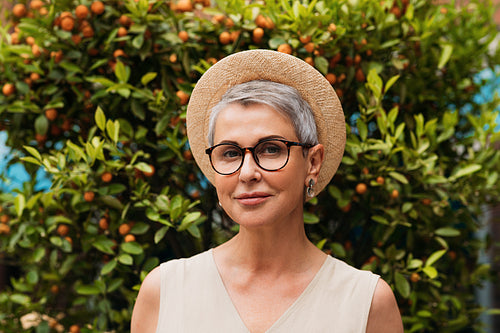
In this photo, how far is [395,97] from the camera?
3252mm

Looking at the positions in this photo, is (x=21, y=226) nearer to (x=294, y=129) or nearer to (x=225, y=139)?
(x=225, y=139)

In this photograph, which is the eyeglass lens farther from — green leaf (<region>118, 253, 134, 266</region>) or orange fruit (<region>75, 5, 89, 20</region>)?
orange fruit (<region>75, 5, 89, 20</region>)

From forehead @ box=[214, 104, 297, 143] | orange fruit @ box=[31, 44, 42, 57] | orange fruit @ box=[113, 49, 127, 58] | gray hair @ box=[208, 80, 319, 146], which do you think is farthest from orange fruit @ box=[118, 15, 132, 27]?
forehead @ box=[214, 104, 297, 143]

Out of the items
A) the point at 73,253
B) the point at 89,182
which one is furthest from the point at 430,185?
the point at 73,253

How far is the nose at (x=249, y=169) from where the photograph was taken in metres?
1.83

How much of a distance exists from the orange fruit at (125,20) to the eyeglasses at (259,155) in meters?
1.22

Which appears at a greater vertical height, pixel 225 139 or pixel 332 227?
pixel 225 139

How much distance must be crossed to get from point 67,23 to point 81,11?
9cm

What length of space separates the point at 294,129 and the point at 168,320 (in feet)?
2.62

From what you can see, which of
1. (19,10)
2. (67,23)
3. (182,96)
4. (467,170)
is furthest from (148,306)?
(19,10)

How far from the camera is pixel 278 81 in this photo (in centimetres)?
199

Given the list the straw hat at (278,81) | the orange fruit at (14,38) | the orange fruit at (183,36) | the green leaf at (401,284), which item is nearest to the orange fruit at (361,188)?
the green leaf at (401,284)

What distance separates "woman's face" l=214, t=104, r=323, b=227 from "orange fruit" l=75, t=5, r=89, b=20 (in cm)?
126

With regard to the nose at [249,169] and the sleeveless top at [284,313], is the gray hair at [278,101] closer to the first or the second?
the nose at [249,169]
